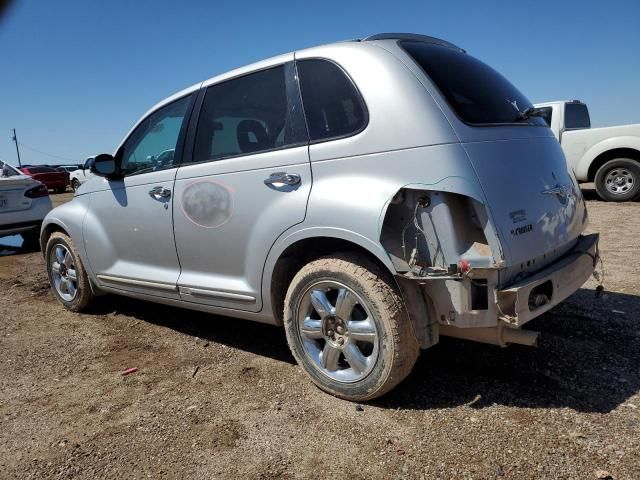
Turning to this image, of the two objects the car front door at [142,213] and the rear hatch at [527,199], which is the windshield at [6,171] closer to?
the car front door at [142,213]

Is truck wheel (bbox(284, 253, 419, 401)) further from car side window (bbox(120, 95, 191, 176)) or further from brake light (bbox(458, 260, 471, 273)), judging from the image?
car side window (bbox(120, 95, 191, 176))

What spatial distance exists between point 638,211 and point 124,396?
8920mm

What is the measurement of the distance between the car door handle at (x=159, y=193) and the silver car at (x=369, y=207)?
0.02 metres

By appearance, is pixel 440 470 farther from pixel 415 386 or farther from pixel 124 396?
pixel 124 396

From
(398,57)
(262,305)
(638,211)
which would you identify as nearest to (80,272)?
(262,305)

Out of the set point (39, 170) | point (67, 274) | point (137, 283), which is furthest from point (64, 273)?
point (39, 170)

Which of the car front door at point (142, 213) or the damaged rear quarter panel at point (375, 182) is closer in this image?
the damaged rear quarter panel at point (375, 182)

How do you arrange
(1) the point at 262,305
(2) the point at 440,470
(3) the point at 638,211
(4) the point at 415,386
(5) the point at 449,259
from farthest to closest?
(3) the point at 638,211, (1) the point at 262,305, (4) the point at 415,386, (5) the point at 449,259, (2) the point at 440,470

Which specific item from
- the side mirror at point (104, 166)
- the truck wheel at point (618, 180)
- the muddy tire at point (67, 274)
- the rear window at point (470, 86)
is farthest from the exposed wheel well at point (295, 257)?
the truck wheel at point (618, 180)

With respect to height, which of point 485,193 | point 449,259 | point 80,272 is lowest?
point 80,272

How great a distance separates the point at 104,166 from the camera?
12.8 feet

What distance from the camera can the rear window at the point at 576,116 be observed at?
10453mm

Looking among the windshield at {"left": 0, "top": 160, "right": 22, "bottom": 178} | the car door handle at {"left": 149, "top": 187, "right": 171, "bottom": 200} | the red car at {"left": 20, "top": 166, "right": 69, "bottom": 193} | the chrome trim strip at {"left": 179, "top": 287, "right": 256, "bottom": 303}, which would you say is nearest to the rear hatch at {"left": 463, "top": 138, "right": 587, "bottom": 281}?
the chrome trim strip at {"left": 179, "top": 287, "right": 256, "bottom": 303}

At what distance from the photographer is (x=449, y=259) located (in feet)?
7.48
